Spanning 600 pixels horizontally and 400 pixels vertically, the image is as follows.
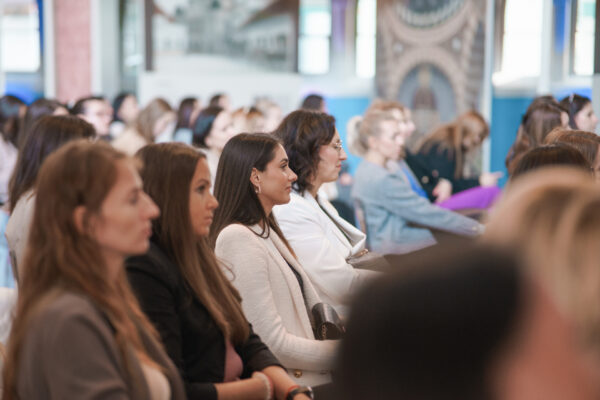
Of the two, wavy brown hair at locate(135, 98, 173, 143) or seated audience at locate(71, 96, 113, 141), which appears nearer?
seated audience at locate(71, 96, 113, 141)

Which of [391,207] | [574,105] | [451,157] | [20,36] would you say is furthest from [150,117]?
[20,36]

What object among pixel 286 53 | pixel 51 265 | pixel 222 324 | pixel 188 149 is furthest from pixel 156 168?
pixel 286 53

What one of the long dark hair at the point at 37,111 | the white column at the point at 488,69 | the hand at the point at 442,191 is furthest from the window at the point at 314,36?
the long dark hair at the point at 37,111

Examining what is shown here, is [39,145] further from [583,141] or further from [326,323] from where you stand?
[583,141]

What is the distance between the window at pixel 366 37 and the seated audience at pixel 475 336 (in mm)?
10977

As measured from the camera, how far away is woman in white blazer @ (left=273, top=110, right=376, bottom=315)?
3.19m

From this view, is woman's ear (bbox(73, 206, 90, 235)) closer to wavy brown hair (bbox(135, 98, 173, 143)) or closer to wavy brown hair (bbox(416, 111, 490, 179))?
wavy brown hair (bbox(416, 111, 490, 179))

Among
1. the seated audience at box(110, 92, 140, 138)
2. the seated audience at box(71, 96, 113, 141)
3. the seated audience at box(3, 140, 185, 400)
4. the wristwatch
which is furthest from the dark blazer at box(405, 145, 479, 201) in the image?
the seated audience at box(3, 140, 185, 400)

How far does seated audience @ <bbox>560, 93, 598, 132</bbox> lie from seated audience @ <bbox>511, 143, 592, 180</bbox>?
2.18 metres

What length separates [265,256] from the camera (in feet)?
8.87

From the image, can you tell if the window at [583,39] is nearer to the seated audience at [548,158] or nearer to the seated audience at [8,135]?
the seated audience at [8,135]

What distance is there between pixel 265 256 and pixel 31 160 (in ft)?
4.05

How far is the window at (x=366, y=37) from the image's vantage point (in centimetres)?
1141

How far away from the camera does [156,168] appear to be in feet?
7.21
